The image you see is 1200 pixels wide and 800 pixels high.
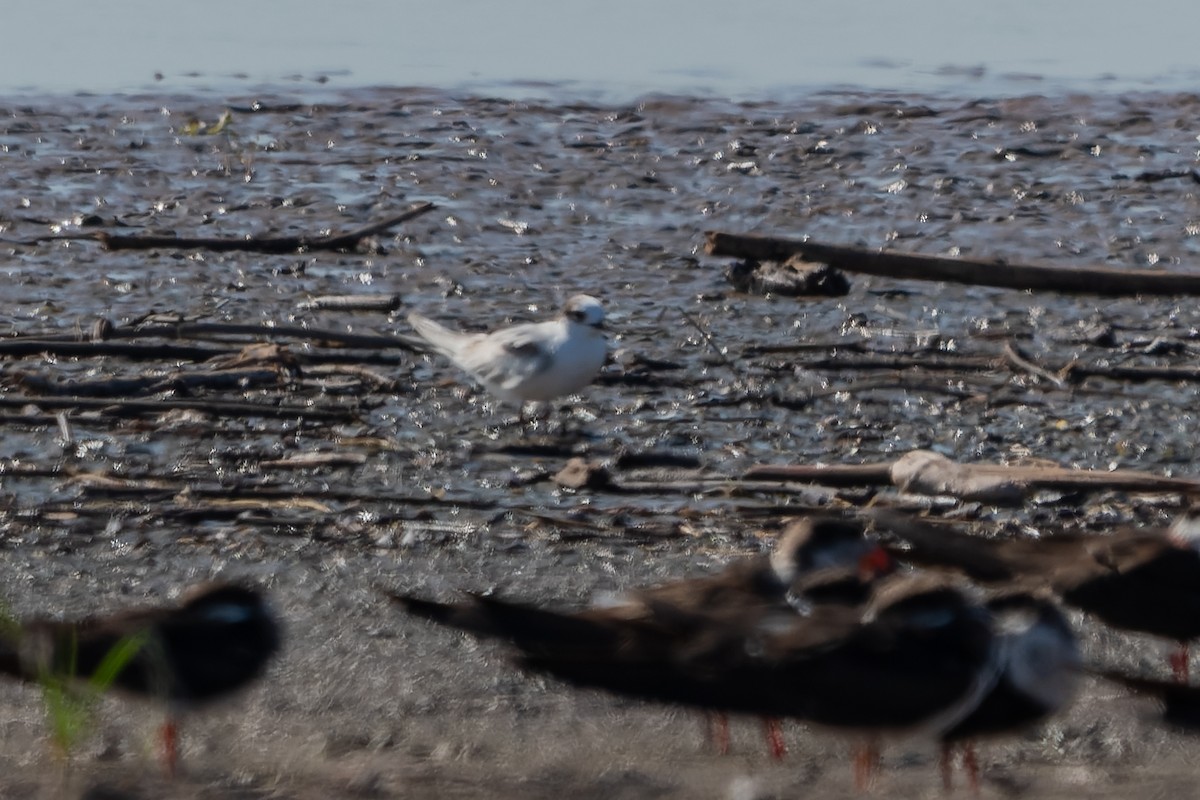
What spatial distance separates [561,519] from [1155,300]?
15.7ft

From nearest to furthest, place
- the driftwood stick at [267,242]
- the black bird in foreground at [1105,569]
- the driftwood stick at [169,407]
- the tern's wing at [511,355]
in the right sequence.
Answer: the black bird in foreground at [1105,569], the driftwood stick at [169,407], the tern's wing at [511,355], the driftwood stick at [267,242]

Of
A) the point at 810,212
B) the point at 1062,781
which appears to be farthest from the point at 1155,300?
the point at 1062,781

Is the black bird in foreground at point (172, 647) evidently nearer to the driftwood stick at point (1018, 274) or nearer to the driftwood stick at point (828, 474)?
the driftwood stick at point (828, 474)

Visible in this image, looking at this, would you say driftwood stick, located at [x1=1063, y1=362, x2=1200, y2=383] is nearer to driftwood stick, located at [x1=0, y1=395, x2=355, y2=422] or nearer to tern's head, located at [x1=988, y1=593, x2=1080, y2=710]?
driftwood stick, located at [x1=0, y1=395, x2=355, y2=422]

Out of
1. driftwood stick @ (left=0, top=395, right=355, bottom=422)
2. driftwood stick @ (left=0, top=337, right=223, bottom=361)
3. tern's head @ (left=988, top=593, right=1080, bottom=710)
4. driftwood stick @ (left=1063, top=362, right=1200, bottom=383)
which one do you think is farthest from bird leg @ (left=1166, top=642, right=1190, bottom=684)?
driftwood stick @ (left=0, top=337, right=223, bottom=361)

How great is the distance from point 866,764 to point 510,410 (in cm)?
417

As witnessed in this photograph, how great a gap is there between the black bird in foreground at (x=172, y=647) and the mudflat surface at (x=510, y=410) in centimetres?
17

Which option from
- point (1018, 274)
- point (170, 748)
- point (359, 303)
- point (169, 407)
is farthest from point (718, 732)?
point (359, 303)

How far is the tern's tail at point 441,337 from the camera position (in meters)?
9.30

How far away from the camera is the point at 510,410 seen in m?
9.19

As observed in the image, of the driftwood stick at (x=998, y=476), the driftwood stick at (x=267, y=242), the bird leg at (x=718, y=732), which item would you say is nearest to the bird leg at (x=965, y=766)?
the bird leg at (x=718, y=732)

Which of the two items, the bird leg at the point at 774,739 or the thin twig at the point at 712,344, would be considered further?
the thin twig at the point at 712,344

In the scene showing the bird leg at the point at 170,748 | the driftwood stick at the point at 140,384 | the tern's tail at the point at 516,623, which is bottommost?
the bird leg at the point at 170,748

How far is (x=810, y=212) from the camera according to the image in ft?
45.2
